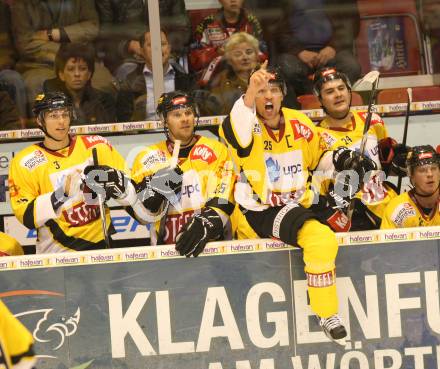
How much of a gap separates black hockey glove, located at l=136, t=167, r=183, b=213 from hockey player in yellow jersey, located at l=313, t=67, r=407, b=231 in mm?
859

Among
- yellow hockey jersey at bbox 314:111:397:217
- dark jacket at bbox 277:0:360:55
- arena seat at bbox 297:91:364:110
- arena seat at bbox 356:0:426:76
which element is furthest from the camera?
arena seat at bbox 356:0:426:76

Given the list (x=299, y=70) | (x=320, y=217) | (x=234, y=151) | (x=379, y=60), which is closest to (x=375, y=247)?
(x=320, y=217)

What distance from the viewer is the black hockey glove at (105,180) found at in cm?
455

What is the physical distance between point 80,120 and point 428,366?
8.59 feet

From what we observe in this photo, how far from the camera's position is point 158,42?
5895 mm

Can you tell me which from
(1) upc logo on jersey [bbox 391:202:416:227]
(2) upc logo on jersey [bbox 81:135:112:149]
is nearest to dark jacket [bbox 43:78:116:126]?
(2) upc logo on jersey [bbox 81:135:112:149]

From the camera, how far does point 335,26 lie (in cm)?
655

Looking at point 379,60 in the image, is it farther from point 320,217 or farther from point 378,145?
point 320,217

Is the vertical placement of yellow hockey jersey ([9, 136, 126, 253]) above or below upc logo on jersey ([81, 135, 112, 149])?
below

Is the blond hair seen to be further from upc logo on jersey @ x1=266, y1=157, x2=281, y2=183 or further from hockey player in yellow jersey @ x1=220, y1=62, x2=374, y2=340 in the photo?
upc logo on jersey @ x1=266, y1=157, x2=281, y2=183

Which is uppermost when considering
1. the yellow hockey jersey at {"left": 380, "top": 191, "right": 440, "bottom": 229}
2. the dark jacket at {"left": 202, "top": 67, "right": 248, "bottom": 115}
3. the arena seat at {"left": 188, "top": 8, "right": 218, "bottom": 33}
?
the arena seat at {"left": 188, "top": 8, "right": 218, "bottom": 33}

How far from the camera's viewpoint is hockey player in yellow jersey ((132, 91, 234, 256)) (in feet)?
15.5

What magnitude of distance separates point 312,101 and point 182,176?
4.76 ft

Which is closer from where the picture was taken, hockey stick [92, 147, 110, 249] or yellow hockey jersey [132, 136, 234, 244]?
hockey stick [92, 147, 110, 249]
